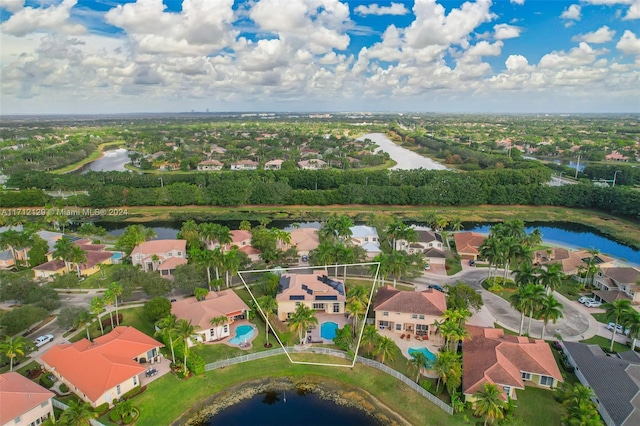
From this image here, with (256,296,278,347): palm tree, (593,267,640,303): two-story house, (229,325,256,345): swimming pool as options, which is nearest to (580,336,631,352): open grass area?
(593,267,640,303): two-story house

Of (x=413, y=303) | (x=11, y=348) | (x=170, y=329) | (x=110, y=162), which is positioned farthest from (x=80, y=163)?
(x=413, y=303)

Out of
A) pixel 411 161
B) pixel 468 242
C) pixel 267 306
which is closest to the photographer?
pixel 267 306

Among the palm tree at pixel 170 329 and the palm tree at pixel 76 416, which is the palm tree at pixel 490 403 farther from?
the palm tree at pixel 76 416

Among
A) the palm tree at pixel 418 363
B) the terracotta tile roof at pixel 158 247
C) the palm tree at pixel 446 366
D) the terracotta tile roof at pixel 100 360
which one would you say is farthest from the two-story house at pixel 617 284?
the terracotta tile roof at pixel 158 247

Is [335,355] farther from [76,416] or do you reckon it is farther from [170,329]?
[76,416]

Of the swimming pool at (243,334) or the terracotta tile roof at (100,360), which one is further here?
the swimming pool at (243,334)

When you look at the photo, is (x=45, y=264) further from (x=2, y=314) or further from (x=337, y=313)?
(x=337, y=313)

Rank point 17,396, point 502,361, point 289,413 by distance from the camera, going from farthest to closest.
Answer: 1. point 502,361
2. point 289,413
3. point 17,396
